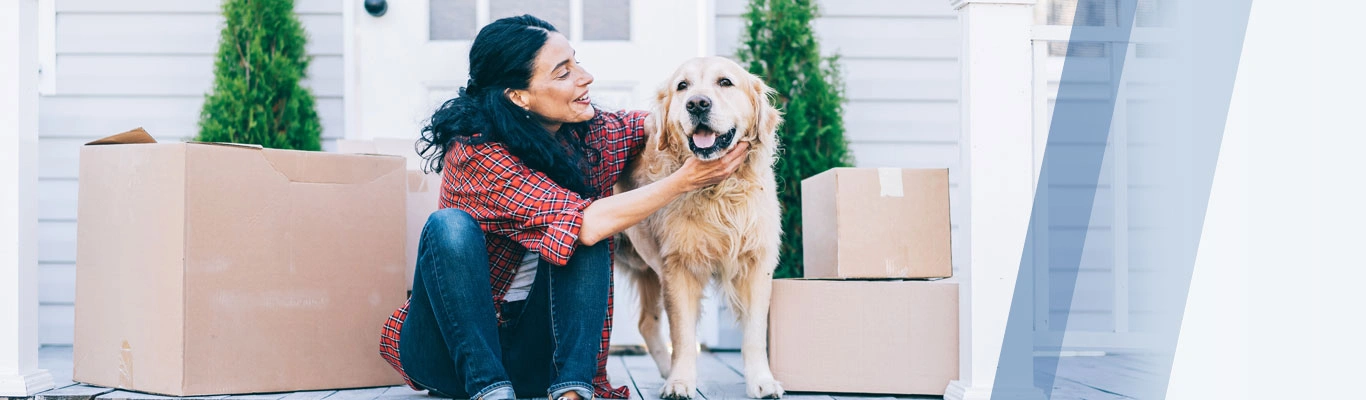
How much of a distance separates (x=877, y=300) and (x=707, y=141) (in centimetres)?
58

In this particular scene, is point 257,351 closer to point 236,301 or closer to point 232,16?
point 236,301

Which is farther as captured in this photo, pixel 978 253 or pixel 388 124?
pixel 388 124

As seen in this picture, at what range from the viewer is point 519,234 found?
221 centimetres

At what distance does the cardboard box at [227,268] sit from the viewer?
232 cm

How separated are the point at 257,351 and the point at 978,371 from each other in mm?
1665

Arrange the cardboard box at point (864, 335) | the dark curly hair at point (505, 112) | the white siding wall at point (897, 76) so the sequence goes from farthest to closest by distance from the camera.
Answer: the white siding wall at point (897, 76)
the cardboard box at point (864, 335)
the dark curly hair at point (505, 112)

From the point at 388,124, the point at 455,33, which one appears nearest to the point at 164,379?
the point at 388,124

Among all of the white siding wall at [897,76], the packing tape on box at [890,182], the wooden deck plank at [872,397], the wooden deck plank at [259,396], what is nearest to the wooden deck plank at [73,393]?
the wooden deck plank at [259,396]

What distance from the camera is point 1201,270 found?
7.09 ft

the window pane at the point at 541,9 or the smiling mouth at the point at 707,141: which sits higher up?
the window pane at the point at 541,9

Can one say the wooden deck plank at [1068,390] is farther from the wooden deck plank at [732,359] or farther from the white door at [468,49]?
the white door at [468,49]

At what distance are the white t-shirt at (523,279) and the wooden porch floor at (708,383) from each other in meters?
0.33

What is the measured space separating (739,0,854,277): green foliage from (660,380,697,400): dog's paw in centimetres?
121

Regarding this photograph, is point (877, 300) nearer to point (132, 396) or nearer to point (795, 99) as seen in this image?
point (795, 99)
